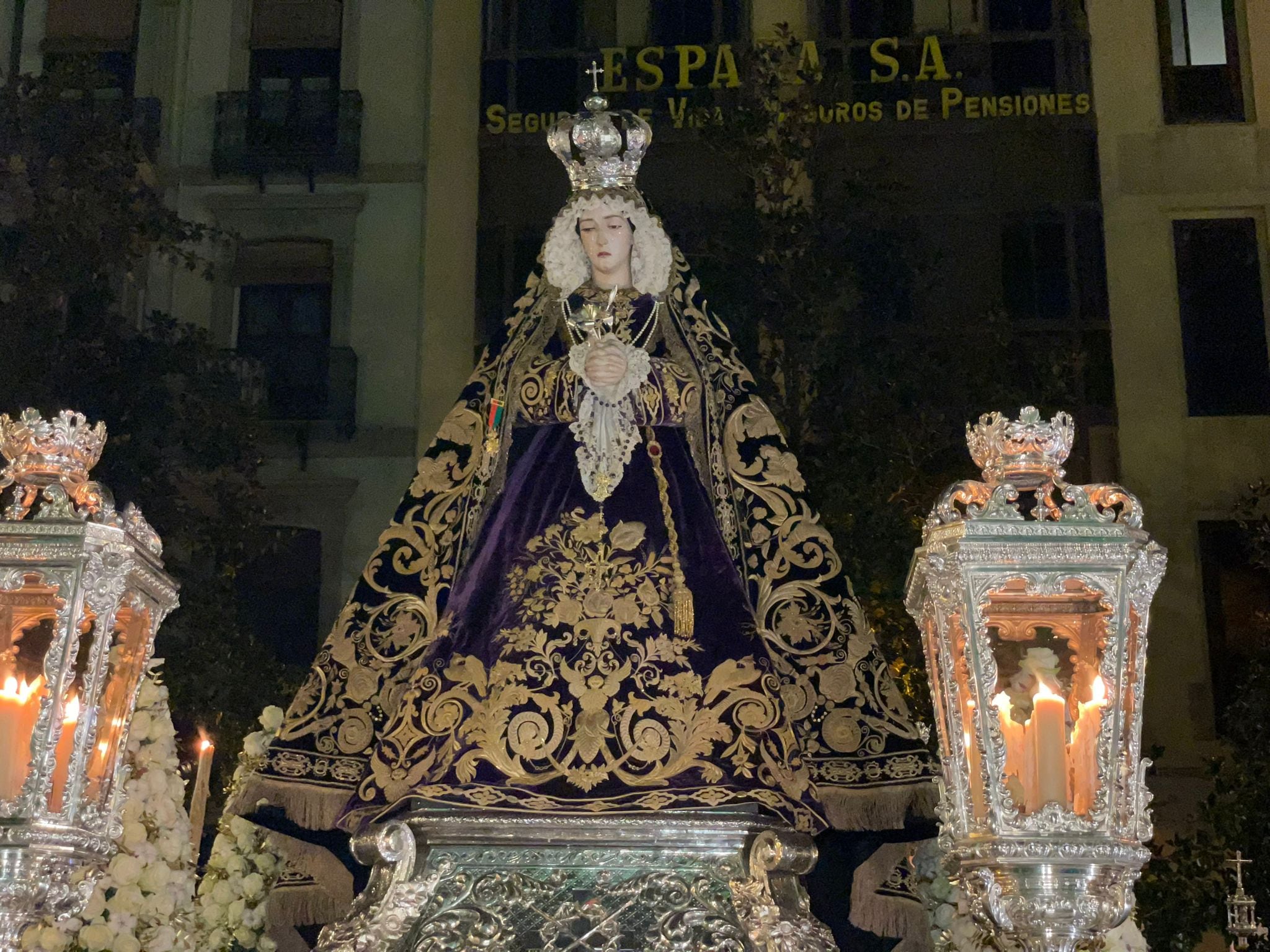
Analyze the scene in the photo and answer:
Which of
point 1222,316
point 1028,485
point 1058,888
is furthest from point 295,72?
point 1058,888

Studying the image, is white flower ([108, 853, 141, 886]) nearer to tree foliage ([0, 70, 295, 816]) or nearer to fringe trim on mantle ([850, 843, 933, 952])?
fringe trim on mantle ([850, 843, 933, 952])

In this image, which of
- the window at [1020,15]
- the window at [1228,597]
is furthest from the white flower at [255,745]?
the window at [1020,15]

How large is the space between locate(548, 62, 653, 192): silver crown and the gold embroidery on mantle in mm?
1106

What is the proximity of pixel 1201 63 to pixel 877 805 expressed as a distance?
7.04 meters

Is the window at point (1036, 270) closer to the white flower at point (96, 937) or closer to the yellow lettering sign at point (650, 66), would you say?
the yellow lettering sign at point (650, 66)

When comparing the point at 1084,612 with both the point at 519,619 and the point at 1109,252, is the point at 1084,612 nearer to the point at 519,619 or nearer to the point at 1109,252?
the point at 519,619

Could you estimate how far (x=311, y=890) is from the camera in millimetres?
4207

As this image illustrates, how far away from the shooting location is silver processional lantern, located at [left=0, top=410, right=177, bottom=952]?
10.3 feet

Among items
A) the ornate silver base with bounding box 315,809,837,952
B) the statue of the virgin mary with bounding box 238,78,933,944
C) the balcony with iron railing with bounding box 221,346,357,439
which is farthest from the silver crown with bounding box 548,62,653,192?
the balcony with iron railing with bounding box 221,346,357,439

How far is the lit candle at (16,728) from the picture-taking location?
3.19 metres

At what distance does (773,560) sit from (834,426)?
11.6ft

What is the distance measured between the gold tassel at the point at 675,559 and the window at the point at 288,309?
214 inches

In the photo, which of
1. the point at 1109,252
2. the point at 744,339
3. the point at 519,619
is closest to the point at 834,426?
the point at 744,339

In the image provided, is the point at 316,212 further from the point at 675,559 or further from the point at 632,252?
the point at 675,559
